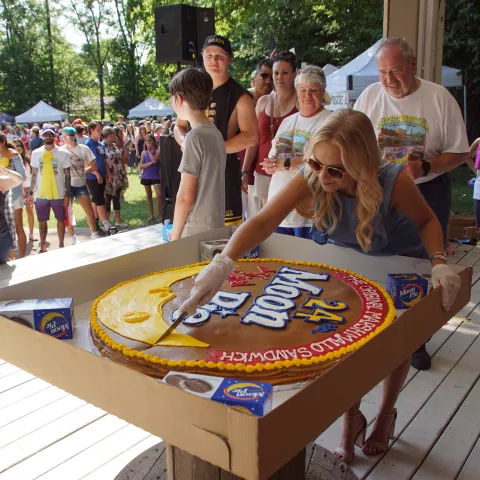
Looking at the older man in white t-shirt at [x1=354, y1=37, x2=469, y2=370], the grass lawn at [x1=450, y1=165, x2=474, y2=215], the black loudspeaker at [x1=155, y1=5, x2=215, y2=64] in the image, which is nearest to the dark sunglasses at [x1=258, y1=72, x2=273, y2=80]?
the black loudspeaker at [x1=155, y1=5, x2=215, y2=64]

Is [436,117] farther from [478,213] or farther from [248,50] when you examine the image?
[248,50]

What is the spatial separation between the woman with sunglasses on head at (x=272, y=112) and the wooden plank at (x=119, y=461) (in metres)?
1.94

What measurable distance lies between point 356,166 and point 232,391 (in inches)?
37.3

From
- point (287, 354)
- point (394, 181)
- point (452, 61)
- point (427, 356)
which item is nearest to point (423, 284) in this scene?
point (394, 181)

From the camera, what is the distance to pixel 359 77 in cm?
810

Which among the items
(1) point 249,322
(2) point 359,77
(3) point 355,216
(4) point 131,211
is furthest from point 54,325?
(4) point 131,211

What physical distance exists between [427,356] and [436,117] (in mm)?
1269

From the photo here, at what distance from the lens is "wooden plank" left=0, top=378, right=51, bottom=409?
2.48 meters

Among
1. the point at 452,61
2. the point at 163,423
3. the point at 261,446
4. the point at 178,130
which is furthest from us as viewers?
the point at 452,61

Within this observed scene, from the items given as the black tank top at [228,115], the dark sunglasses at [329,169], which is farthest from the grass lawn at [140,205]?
the dark sunglasses at [329,169]

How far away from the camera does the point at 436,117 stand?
8.63 feet

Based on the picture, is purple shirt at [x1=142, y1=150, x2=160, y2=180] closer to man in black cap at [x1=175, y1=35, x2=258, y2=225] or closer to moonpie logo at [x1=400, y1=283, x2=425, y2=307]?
man in black cap at [x1=175, y1=35, x2=258, y2=225]

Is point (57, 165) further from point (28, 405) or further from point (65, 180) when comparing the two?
point (28, 405)

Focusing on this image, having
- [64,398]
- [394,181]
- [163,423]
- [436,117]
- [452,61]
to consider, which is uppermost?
[452,61]
